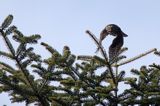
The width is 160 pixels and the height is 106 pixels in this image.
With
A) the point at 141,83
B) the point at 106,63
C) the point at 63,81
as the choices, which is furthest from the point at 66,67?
the point at 141,83

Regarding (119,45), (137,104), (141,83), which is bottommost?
(137,104)

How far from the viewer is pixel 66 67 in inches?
293

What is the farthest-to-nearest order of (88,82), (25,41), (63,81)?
(88,82) < (63,81) < (25,41)

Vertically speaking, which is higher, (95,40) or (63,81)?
(95,40)

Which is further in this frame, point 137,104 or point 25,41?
point 137,104

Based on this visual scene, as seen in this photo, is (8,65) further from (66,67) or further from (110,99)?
(110,99)

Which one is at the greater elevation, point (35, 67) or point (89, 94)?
point (35, 67)

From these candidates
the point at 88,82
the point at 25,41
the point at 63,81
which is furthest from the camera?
the point at 88,82

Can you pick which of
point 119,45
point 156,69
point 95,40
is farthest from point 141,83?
point 95,40

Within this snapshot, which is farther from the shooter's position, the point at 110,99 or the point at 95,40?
the point at 110,99

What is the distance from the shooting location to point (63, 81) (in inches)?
284

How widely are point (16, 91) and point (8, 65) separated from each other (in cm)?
56

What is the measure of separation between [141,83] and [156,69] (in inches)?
17.6

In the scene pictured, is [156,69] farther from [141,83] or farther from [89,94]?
[89,94]
